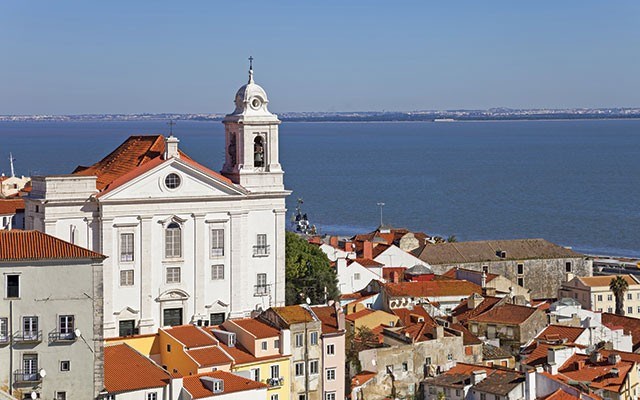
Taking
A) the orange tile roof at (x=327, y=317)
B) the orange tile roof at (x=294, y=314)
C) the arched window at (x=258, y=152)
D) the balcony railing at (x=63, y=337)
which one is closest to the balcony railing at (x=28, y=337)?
the balcony railing at (x=63, y=337)

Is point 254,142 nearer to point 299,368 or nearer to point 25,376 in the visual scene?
point 299,368

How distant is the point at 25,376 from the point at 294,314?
7962 millimetres

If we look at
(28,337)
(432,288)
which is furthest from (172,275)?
(28,337)

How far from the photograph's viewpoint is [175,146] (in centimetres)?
3841

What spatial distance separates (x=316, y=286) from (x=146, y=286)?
7.78 m

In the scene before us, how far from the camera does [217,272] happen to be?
129 feet

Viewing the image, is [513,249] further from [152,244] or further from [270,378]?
[270,378]

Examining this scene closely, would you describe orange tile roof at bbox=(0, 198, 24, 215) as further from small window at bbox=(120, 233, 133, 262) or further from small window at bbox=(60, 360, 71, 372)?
small window at bbox=(60, 360, 71, 372)

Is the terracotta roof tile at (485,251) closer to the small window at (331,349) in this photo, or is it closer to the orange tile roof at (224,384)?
the small window at (331,349)

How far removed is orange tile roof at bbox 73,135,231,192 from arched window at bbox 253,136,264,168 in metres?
1.33

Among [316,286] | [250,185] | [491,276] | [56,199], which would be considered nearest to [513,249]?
[491,276]

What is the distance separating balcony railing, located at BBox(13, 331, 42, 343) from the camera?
27047 mm

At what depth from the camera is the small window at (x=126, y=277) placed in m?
37.7

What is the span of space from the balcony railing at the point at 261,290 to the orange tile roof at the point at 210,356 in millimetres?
8373
